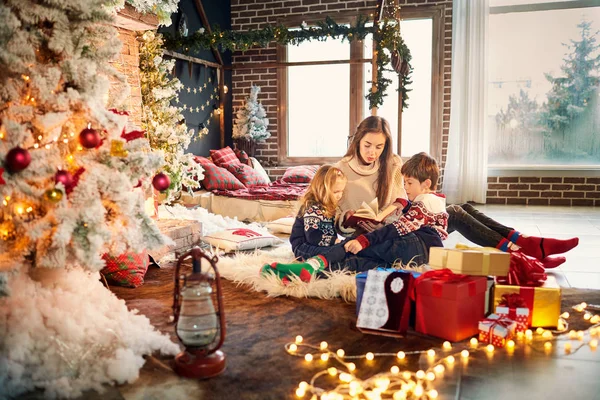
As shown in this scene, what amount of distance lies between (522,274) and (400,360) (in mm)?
874

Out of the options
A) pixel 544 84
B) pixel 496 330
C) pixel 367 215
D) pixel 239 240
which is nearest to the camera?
pixel 496 330

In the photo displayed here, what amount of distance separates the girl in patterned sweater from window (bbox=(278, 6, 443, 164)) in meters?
4.36

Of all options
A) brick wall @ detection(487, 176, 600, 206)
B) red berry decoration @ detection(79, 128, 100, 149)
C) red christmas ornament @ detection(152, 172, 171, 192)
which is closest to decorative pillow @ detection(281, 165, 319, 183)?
brick wall @ detection(487, 176, 600, 206)

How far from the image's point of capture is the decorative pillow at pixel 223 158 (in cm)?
668

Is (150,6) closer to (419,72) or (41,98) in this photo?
(41,98)

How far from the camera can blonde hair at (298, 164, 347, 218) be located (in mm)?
3258

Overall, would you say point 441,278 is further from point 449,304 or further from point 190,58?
point 190,58

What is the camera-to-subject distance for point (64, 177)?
194cm

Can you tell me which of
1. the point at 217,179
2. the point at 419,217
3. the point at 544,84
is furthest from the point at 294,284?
the point at 544,84

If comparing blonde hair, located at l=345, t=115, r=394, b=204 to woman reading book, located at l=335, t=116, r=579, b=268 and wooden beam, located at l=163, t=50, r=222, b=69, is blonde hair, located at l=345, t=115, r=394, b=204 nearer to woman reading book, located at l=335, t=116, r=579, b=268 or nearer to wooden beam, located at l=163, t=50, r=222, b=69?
→ woman reading book, located at l=335, t=116, r=579, b=268

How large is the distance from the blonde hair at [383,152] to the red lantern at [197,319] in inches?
73.0

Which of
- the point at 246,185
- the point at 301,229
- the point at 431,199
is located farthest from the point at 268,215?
the point at 431,199

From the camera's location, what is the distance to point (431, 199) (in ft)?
10.7

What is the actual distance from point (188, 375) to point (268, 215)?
3893 mm
